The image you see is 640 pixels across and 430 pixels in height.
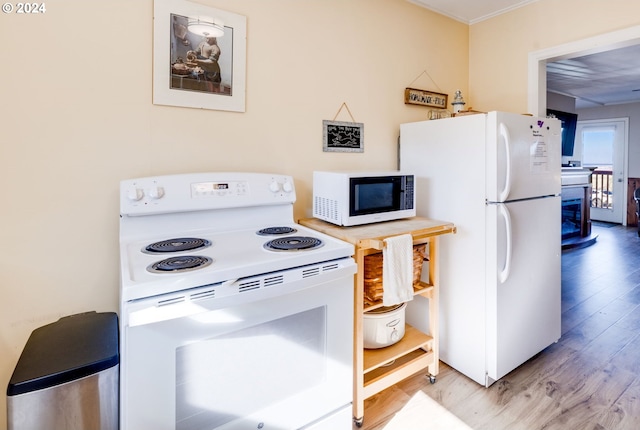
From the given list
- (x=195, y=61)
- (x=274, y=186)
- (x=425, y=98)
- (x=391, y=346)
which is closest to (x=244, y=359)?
(x=274, y=186)

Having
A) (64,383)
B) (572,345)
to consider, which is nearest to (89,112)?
(64,383)

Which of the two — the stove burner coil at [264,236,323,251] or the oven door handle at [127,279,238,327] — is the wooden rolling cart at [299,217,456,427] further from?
the oven door handle at [127,279,238,327]

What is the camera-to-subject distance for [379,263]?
5.75ft

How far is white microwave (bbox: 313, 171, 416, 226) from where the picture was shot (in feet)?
5.73

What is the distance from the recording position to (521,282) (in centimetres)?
202

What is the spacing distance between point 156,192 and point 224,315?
0.69 m

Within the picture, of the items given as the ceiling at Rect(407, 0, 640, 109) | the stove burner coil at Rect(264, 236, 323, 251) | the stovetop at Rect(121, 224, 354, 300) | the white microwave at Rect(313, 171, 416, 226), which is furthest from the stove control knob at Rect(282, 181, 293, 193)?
the ceiling at Rect(407, 0, 640, 109)

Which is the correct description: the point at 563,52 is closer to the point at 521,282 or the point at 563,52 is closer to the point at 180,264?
the point at 521,282

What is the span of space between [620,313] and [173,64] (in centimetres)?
360

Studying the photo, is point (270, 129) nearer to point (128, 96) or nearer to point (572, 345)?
point (128, 96)

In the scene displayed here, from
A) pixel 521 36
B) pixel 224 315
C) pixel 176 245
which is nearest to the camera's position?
pixel 224 315

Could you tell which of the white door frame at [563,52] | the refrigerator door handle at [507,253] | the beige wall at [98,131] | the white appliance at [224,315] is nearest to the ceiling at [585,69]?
the white door frame at [563,52]

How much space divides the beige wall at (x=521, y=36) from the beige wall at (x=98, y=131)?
147 centimetres

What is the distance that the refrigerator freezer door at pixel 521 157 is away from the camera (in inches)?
71.5
